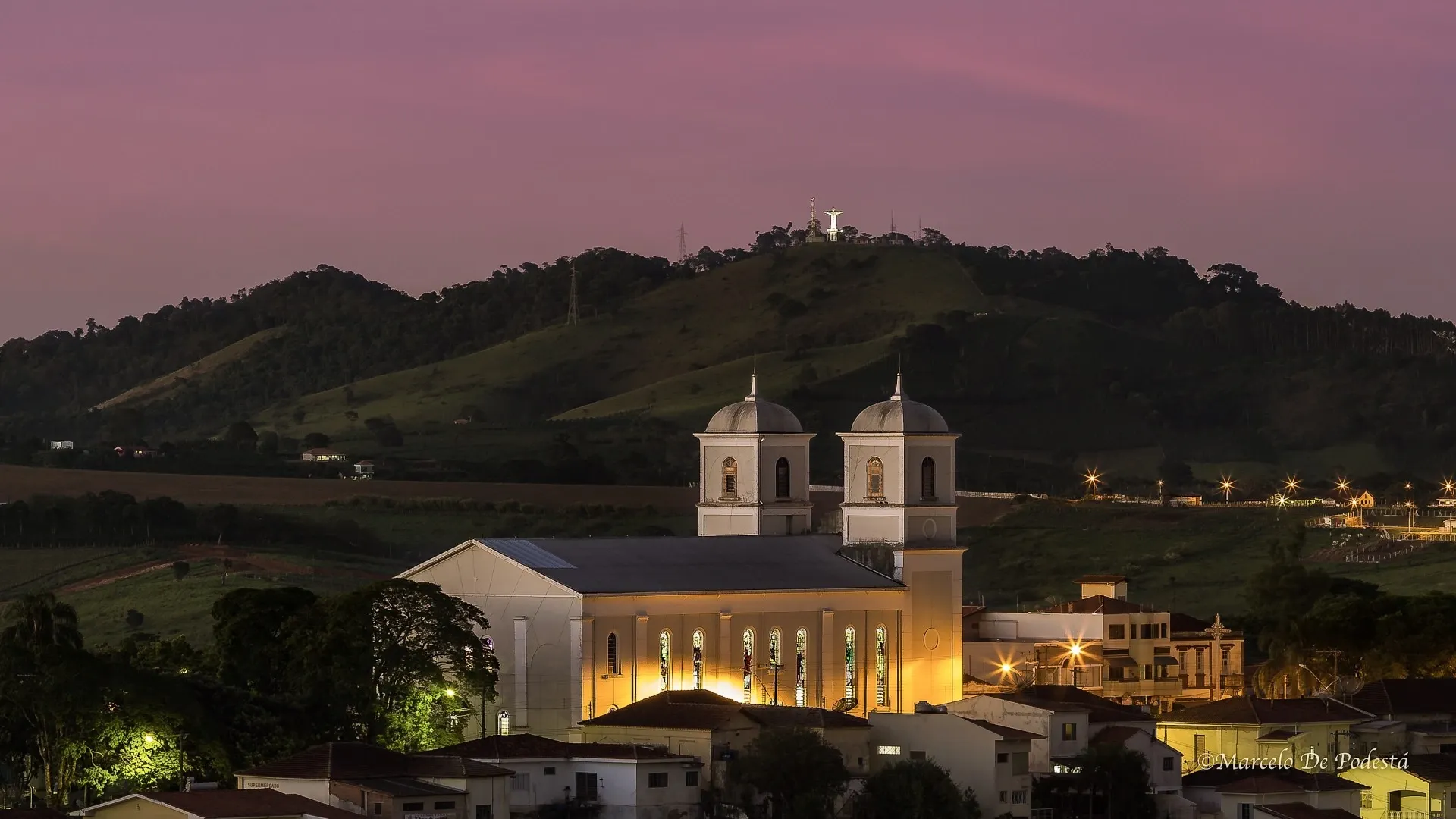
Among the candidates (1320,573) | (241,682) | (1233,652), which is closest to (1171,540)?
(1320,573)

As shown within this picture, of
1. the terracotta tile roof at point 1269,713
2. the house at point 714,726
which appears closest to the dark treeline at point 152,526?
the terracotta tile roof at point 1269,713

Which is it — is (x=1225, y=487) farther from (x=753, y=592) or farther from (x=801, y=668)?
(x=753, y=592)

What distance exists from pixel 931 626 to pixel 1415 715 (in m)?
13.9

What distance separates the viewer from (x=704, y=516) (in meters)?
92.5

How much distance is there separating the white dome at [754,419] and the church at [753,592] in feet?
0.23

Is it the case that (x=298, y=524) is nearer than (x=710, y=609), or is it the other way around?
(x=710, y=609)

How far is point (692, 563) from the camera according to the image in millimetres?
84750

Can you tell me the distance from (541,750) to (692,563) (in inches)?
537

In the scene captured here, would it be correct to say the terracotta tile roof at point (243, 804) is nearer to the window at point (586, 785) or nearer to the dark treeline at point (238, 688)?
the dark treeline at point (238, 688)

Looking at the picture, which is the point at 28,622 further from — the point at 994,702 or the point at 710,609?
the point at 994,702

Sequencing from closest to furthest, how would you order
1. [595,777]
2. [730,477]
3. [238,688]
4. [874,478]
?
[595,777], [238,688], [874,478], [730,477]

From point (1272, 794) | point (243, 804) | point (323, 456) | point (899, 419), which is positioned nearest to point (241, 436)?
point (323, 456)

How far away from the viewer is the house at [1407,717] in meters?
85.5

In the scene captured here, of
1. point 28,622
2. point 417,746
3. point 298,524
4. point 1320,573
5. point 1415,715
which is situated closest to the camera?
point 28,622
